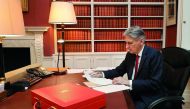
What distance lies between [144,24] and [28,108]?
340cm

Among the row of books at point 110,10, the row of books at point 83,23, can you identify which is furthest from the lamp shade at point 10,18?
the row of books at point 110,10

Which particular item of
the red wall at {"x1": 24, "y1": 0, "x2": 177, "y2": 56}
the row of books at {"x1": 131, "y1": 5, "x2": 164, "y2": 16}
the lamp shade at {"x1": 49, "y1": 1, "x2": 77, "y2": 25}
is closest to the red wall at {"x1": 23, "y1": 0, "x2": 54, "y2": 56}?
the red wall at {"x1": 24, "y1": 0, "x2": 177, "y2": 56}

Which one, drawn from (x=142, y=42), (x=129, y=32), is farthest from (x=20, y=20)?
(x=142, y=42)

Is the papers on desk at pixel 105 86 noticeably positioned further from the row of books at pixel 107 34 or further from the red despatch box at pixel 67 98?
the row of books at pixel 107 34

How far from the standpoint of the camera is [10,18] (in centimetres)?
108

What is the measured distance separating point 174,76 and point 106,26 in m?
2.43

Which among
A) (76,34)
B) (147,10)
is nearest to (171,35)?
(147,10)

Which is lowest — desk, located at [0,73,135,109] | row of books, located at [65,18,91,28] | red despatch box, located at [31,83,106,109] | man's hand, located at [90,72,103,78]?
desk, located at [0,73,135,109]

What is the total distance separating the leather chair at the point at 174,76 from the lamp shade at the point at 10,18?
1059 millimetres

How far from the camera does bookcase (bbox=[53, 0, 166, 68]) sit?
386cm

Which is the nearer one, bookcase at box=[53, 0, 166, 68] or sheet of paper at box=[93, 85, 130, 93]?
sheet of paper at box=[93, 85, 130, 93]

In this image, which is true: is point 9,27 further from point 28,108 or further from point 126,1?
point 126,1

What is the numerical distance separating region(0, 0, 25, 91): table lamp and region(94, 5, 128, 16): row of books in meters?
2.81

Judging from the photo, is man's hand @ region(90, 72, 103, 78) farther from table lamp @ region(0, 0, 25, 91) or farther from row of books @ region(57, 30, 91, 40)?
row of books @ region(57, 30, 91, 40)
